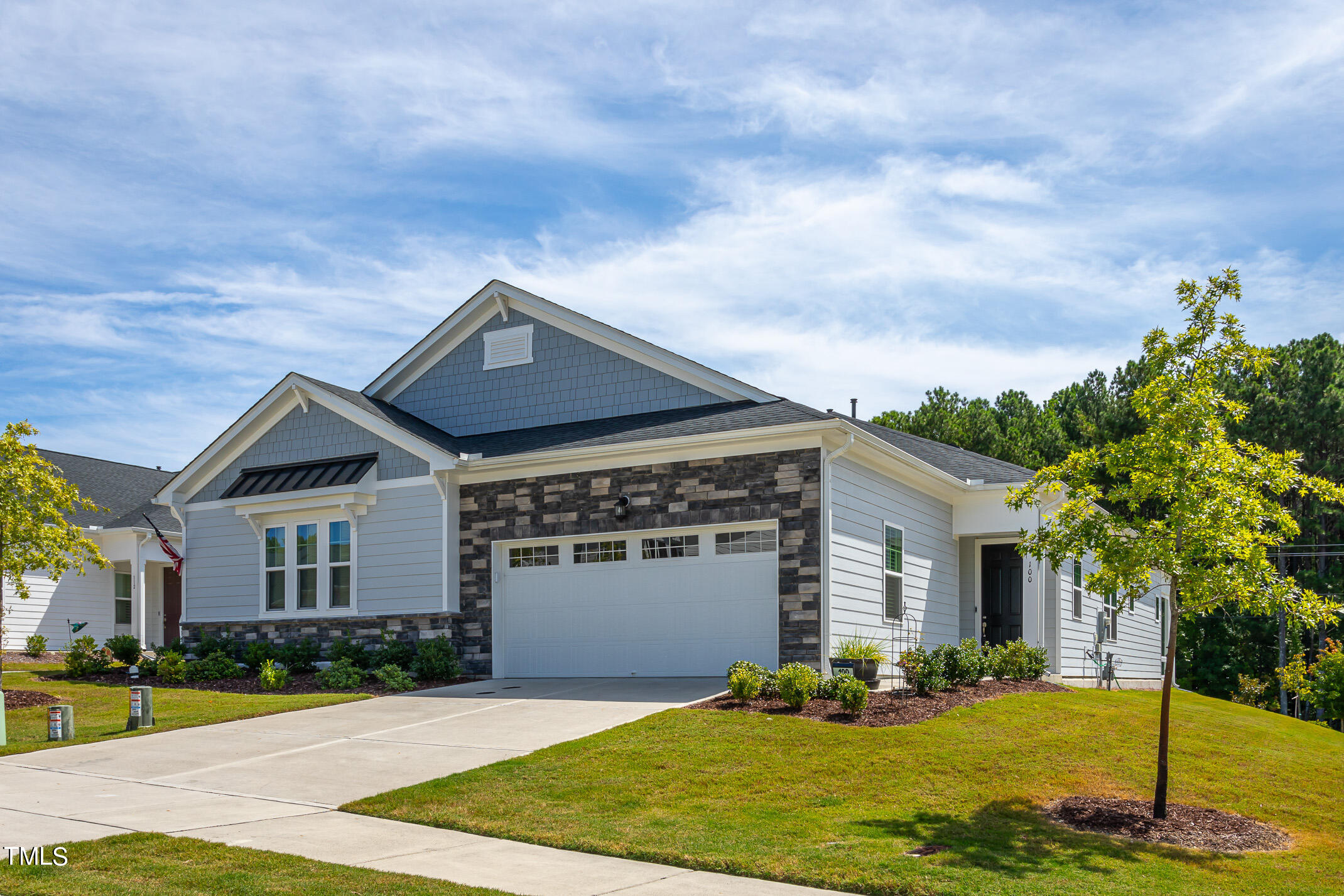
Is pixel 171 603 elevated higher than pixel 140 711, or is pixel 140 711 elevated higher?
pixel 140 711

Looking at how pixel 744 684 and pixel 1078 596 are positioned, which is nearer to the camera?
pixel 744 684

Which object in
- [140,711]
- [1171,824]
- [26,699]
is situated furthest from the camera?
[26,699]

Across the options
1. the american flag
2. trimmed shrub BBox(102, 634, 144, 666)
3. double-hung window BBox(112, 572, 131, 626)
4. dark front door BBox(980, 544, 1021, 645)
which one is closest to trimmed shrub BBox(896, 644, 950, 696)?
dark front door BBox(980, 544, 1021, 645)

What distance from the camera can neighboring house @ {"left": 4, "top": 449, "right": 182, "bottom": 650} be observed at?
26.2 meters

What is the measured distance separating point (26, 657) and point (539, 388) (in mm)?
14155

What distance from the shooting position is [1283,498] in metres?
41.1

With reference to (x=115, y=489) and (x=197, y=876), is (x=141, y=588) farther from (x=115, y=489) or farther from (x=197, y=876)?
(x=197, y=876)

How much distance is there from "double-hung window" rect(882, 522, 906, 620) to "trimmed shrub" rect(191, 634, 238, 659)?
12.0 metres

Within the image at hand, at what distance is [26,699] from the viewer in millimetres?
16609

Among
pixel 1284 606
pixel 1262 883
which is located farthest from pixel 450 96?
pixel 1262 883

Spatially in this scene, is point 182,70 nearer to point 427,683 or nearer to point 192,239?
point 192,239

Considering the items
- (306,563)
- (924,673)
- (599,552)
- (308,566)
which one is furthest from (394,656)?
(924,673)

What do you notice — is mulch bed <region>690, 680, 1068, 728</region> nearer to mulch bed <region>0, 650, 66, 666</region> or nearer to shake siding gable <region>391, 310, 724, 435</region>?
shake siding gable <region>391, 310, 724, 435</region>

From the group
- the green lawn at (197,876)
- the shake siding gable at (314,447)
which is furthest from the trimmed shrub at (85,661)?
the green lawn at (197,876)
